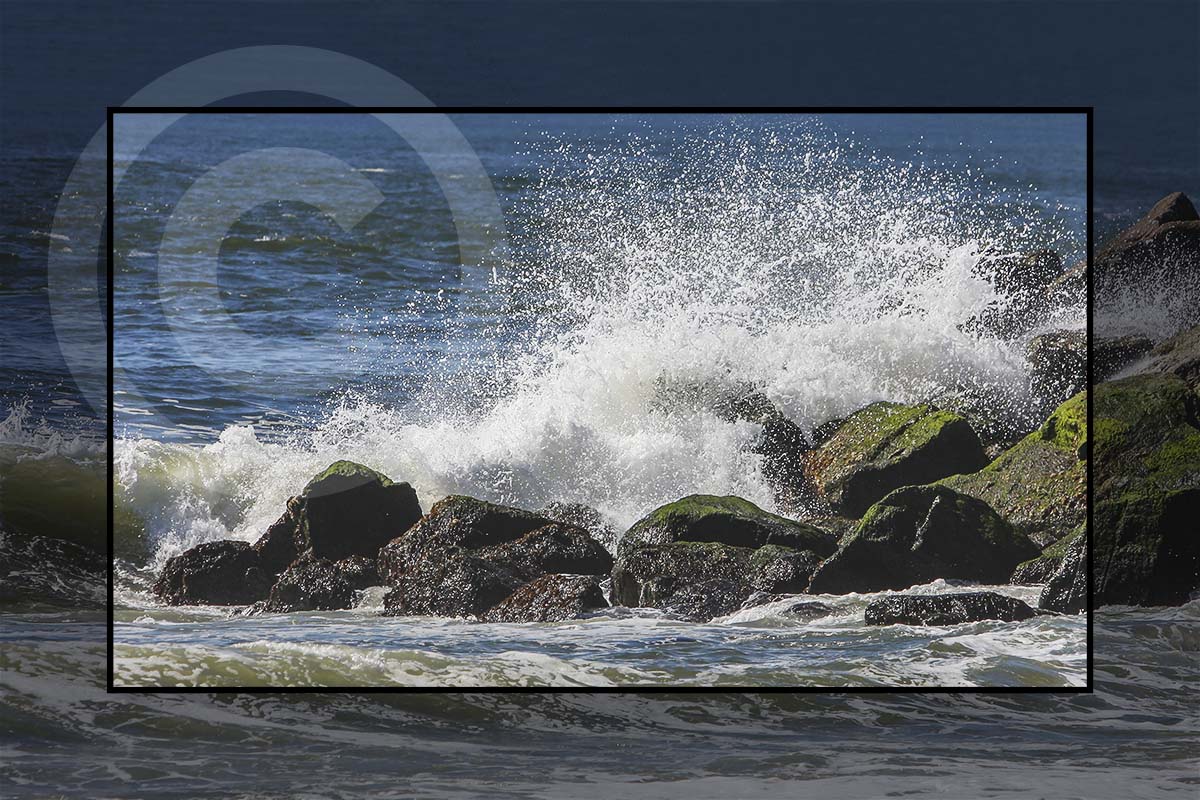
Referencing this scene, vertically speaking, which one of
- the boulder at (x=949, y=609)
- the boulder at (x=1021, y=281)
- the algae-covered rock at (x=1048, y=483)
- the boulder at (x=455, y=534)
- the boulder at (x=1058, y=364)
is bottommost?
the boulder at (x=949, y=609)

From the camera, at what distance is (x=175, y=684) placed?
16.1ft

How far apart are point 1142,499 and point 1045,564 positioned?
17.4 inches

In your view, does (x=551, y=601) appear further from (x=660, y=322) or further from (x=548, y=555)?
(x=660, y=322)

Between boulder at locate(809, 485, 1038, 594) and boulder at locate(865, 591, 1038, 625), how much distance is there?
6 cm

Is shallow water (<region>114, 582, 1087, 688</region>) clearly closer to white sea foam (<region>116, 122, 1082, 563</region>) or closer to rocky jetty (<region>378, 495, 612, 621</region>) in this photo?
rocky jetty (<region>378, 495, 612, 621</region>)

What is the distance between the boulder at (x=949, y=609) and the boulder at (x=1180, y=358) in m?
0.94

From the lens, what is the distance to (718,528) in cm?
505

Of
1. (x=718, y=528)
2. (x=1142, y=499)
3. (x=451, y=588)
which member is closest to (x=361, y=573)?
(x=451, y=588)

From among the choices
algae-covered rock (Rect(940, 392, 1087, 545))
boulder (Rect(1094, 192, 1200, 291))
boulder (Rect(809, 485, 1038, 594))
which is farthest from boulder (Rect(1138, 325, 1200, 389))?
boulder (Rect(809, 485, 1038, 594))

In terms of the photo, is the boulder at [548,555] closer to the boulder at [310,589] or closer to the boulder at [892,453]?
the boulder at [310,589]

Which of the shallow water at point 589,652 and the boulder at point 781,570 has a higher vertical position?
the boulder at point 781,570

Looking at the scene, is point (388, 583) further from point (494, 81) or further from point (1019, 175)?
point (1019, 175)

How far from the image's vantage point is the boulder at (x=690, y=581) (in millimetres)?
5027

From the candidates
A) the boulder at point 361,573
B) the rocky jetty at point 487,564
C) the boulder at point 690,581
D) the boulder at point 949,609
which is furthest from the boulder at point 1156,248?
the boulder at point 361,573
